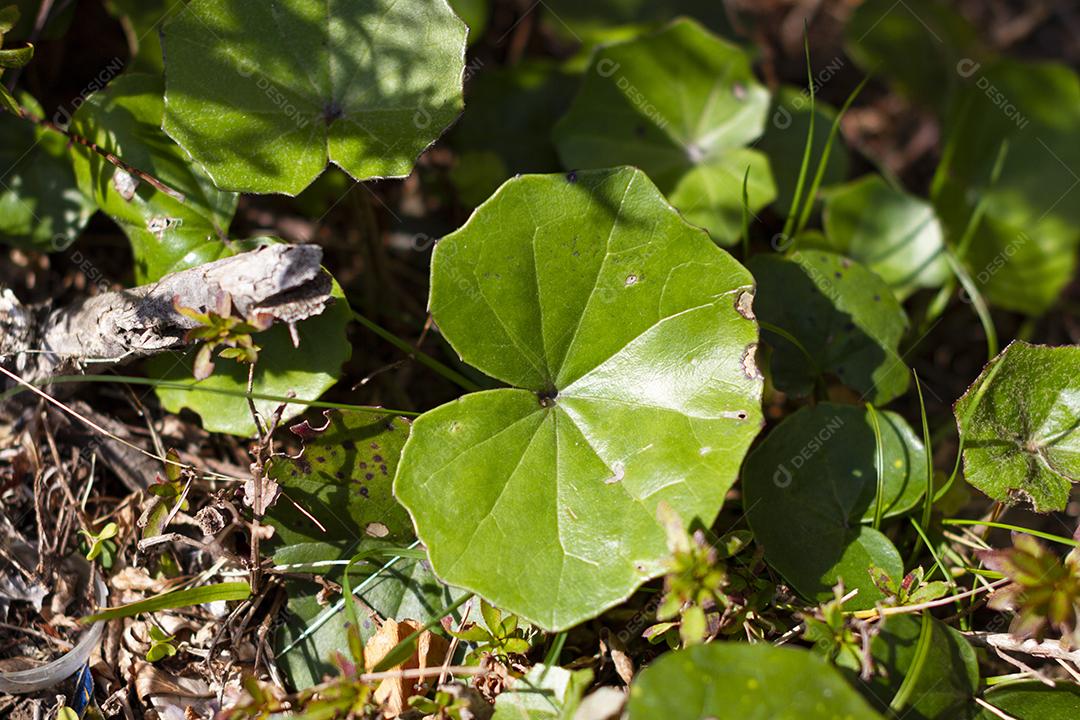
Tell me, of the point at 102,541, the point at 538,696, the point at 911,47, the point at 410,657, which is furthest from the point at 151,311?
the point at 911,47

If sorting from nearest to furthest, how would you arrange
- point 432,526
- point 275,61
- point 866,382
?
1. point 432,526
2. point 275,61
3. point 866,382

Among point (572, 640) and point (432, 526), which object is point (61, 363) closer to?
point (432, 526)

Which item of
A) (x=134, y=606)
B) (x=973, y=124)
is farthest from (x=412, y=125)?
(x=973, y=124)

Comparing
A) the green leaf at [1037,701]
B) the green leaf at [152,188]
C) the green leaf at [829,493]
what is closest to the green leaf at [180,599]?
the green leaf at [152,188]

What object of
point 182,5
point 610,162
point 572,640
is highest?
point 182,5

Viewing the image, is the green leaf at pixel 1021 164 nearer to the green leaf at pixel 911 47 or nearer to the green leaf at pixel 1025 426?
the green leaf at pixel 911 47
